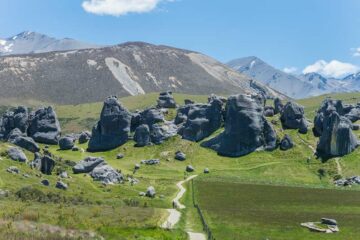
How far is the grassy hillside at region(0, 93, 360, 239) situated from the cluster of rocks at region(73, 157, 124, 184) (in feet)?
11.4

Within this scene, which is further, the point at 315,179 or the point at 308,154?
the point at 308,154

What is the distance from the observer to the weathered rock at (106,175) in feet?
454

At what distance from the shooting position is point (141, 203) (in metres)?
104

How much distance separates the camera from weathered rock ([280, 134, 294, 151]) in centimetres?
18525

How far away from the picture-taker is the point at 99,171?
143125 millimetres

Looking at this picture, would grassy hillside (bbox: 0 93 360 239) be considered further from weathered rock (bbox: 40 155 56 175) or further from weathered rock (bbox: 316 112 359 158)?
weathered rock (bbox: 40 155 56 175)

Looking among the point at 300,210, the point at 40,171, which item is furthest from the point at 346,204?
the point at 40,171

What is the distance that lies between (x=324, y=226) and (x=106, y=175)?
7355cm

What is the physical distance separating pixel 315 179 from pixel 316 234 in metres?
83.0

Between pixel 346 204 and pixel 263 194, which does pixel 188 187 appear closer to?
pixel 263 194

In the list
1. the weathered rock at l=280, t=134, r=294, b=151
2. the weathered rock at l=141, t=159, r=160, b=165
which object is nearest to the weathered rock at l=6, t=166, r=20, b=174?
the weathered rock at l=141, t=159, r=160, b=165

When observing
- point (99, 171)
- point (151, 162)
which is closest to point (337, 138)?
point (151, 162)

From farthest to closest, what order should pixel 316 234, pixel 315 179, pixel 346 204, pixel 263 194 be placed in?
pixel 315 179 < pixel 263 194 < pixel 346 204 < pixel 316 234

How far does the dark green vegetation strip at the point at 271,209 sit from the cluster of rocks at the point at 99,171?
22222 millimetres
